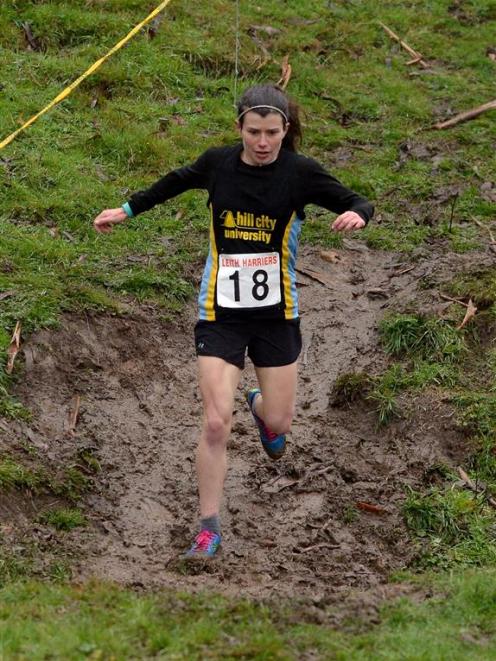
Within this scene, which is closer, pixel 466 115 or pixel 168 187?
pixel 168 187

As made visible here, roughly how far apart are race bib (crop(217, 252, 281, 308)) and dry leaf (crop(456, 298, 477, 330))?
2.54 m

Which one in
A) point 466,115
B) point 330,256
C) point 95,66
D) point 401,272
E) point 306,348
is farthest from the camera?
point 466,115

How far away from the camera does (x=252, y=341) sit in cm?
684

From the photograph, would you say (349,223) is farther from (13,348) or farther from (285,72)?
(285,72)

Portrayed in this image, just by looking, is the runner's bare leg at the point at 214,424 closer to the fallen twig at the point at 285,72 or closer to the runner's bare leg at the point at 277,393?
the runner's bare leg at the point at 277,393

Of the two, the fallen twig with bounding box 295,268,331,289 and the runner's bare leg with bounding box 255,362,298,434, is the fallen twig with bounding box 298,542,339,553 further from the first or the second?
the fallen twig with bounding box 295,268,331,289

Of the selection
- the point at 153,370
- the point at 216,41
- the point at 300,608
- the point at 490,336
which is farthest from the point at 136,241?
the point at 300,608

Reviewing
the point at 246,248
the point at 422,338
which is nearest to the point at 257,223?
the point at 246,248

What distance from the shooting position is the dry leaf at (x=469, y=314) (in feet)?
28.9

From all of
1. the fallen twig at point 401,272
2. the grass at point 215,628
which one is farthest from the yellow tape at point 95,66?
the grass at point 215,628

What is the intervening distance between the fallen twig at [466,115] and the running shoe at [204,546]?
22.9ft

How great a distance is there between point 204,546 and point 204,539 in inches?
1.6

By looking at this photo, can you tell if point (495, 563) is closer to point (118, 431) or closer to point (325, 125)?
point (118, 431)

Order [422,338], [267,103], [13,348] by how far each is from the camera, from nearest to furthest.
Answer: [267,103] < [13,348] < [422,338]
